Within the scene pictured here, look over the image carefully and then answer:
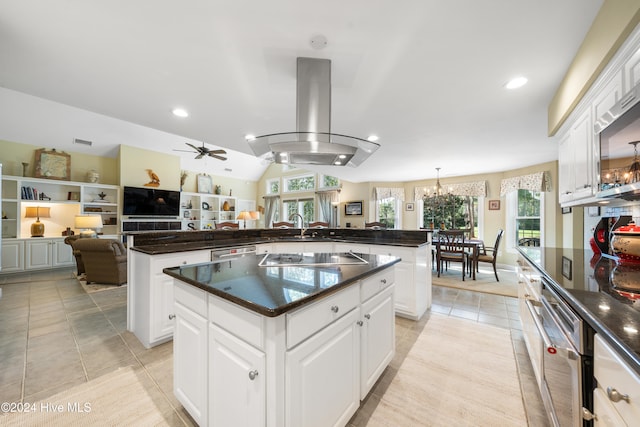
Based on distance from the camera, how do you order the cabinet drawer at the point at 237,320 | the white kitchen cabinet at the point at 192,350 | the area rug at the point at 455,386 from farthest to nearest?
1. the area rug at the point at 455,386
2. the white kitchen cabinet at the point at 192,350
3. the cabinet drawer at the point at 237,320

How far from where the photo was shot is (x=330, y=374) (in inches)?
46.4

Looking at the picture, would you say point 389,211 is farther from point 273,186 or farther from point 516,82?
point 516,82

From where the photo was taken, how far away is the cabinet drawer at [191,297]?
4.00ft

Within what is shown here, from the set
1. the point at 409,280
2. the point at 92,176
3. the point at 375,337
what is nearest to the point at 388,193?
the point at 409,280

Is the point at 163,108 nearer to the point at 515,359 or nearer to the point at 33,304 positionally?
the point at 33,304

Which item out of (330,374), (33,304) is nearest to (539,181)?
(330,374)

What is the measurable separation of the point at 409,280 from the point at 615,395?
2.14 meters

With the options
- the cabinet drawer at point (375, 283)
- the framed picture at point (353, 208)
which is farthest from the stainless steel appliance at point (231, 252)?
the framed picture at point (353, 208)

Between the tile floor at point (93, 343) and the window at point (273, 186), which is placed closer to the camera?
the tile floor at point (93, 343)

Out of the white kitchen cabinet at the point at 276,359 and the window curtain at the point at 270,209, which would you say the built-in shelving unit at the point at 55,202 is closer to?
the window curtain at the point at 270,209

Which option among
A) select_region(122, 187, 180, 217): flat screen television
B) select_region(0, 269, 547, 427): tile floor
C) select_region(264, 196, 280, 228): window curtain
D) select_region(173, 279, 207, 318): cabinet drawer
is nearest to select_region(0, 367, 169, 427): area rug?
select_region(0, 269, 547, 427): tile floor

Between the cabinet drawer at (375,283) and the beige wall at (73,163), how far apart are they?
8.03 metres

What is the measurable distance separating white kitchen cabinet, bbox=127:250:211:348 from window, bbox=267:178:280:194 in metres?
7.81

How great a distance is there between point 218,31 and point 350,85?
3.72 feet
